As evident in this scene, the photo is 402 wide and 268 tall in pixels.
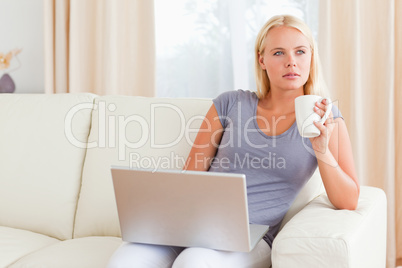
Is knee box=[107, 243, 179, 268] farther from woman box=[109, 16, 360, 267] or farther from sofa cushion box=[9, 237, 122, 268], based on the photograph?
sofa cushion box=[9, 237, 122, 268]

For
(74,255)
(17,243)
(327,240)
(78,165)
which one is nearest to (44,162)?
(78,165)

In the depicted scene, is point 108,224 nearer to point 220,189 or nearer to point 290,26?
point 220,189

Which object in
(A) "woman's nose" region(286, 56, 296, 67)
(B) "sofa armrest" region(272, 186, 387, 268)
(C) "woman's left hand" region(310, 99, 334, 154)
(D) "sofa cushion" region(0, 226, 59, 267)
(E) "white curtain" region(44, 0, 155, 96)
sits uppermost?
(E) "white curtain" region(44, 0, 155, 96)

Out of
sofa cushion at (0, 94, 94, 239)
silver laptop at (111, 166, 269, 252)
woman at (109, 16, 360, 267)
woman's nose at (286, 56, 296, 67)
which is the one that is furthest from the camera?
sofa cushion at (0, 94, 94, 239)

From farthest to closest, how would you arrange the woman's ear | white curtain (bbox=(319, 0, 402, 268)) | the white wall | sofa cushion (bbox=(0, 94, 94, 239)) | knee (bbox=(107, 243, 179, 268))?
the white wall → white curtain (bbox=(319, 0, 402, 268)) → sofa cushion (bbox=(0, 94, 94, 239)) → the woman's ear → knee (bbox=(107, 243, 179, 268))

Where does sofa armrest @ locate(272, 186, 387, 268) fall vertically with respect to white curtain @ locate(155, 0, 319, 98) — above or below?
below

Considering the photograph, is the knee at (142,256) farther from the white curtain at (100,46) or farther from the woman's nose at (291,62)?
the white curtain at (100,46)

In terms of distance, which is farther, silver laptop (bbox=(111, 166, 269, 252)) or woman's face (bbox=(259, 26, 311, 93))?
woman's face (bbox=(259, 26, 311, 93))

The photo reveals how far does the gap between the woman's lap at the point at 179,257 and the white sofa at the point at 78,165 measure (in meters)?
0.24

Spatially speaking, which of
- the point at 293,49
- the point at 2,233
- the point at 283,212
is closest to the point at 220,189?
the point at 283,212

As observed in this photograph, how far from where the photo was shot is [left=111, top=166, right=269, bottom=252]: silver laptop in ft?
4.27

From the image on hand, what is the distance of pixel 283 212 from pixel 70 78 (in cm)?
178

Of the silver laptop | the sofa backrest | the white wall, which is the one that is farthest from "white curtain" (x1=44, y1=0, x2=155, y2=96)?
the silver laptop

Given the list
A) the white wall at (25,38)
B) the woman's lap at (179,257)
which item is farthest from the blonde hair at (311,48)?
the white wall at (25,38)
